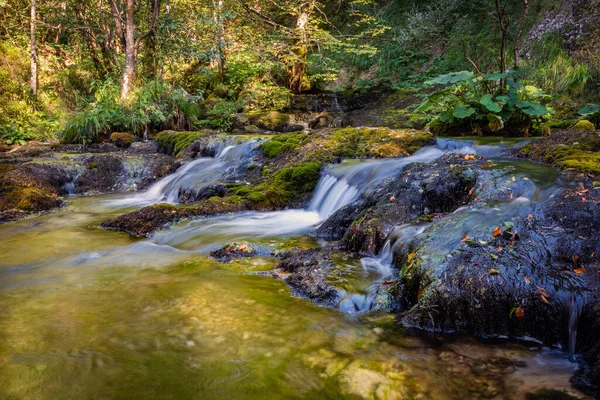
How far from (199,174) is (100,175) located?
2685 millimetres

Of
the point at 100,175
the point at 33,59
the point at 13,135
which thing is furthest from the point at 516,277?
the point at 33,59

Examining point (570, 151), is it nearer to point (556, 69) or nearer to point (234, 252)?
point (234, 252)

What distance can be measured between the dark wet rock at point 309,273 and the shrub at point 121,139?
8.96 meters

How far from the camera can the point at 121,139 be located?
38.2ft

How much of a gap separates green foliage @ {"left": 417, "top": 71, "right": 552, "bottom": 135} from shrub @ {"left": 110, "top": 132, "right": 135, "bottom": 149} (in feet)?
27.0

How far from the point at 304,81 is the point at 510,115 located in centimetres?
1047

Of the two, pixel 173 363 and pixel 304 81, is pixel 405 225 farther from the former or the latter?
pixel 304 81

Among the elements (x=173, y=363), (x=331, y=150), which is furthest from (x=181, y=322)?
(x=331, y=150)

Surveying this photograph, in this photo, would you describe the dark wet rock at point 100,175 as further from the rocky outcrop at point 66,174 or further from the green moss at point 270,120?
the green moss at point 270,120

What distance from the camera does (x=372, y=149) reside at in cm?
695

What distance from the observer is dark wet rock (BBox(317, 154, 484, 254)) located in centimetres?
411

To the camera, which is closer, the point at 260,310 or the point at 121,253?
the point at 260,310

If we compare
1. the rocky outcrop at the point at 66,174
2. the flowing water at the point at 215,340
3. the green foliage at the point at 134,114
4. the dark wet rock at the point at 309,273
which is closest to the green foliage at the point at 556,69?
the flowing water at the point at 215,340

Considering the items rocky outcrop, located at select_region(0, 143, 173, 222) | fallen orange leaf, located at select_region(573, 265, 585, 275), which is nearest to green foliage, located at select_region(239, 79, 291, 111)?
rocky outcrop, located at select_region(0, 143, 173, 222)
